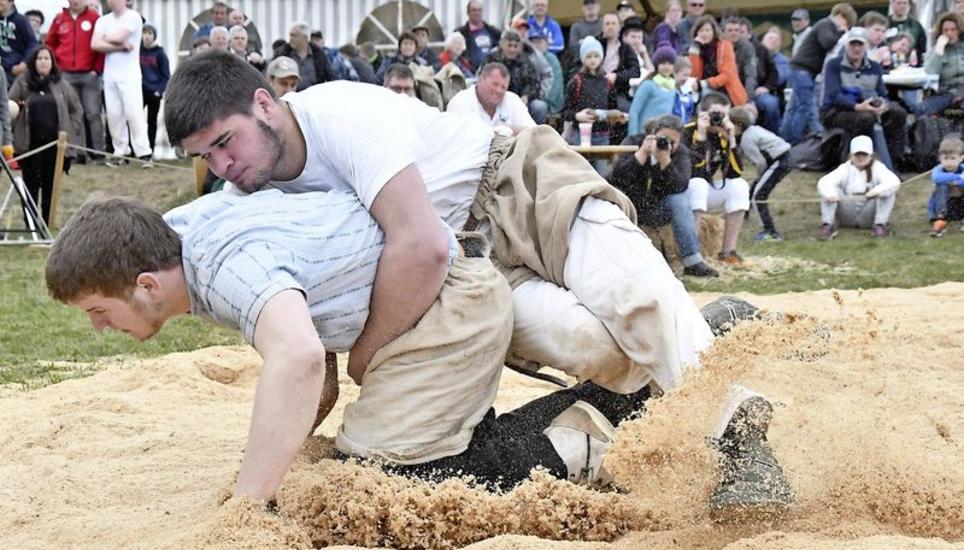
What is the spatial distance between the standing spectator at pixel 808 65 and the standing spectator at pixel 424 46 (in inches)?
143

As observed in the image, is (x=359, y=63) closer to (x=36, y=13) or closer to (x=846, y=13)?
(x=36, y=13)

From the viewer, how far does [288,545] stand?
281 centimetres

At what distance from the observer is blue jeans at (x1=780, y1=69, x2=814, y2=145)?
41.4 ft

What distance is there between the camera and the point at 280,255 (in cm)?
292

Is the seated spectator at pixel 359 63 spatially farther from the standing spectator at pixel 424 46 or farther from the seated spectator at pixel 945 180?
the seated spectator at pixel 945 180

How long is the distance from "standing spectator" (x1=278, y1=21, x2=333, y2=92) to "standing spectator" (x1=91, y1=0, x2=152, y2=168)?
5.54 ft

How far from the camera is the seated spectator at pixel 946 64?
1206 cm

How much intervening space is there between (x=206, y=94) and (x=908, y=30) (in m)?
11.0

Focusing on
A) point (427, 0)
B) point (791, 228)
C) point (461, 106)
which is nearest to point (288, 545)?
point (461, 106)

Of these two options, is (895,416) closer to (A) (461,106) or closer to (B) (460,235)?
(B) (460,235)

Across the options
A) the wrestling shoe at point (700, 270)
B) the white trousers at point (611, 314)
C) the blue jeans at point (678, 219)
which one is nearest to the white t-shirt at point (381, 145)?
the white trousers at point (611, 314)

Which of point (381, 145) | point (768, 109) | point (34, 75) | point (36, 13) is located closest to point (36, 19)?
point (36, 13)

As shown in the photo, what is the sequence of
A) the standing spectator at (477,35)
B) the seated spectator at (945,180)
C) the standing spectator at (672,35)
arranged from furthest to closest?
1. the standing spectator at (477,35)
2. the standing spectator at (672,35)
3. the seated spectator at (945,180)

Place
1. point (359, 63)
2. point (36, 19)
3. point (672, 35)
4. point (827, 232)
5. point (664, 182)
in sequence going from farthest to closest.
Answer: point (36, 19), point (672, 35), point (359, 63), point (827, 232), point (664, 182)
